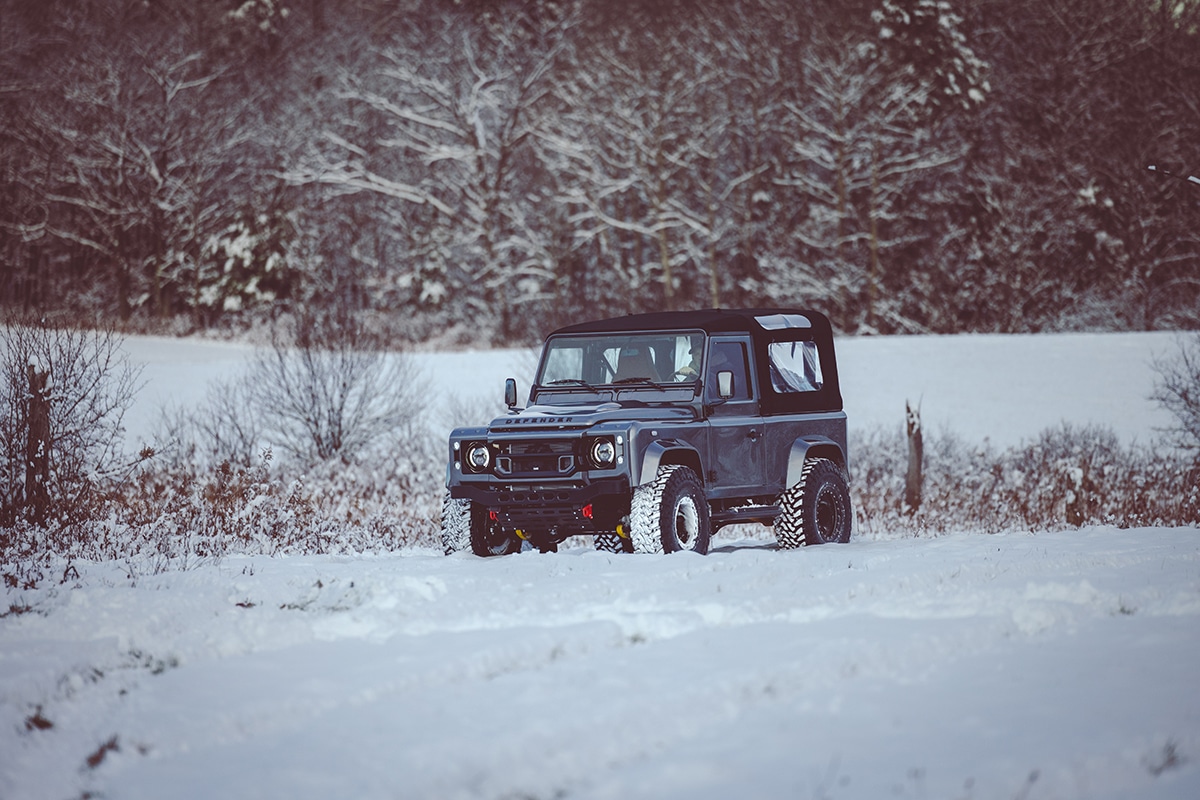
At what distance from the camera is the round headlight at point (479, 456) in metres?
10.6

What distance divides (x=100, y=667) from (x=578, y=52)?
133 feet

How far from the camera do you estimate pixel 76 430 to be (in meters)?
14.7

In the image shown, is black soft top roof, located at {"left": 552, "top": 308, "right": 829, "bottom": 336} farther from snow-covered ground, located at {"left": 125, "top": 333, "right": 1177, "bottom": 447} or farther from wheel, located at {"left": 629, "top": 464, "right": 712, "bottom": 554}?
snow-covered ground, located at {"left": 125, "top": 333, "right": 1177, "bottom": 447}

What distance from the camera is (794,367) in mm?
12273

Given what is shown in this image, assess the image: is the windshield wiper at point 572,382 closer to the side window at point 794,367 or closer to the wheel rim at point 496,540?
the wheel rim at point 496,540

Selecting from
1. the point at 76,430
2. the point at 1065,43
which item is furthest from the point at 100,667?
the point at 1065,43

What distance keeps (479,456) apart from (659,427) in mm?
1459

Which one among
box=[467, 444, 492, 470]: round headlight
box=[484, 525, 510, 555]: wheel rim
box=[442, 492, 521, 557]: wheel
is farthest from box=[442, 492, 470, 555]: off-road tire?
box=[467, 444, 492, 470]: round headlight

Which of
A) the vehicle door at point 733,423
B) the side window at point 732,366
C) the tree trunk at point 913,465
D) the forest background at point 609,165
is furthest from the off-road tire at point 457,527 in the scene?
the forest background at point 609,165

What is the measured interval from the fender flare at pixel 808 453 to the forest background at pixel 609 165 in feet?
94.1

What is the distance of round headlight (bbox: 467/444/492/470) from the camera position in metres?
10.6

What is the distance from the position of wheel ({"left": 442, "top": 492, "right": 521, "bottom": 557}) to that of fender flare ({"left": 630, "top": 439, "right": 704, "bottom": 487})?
1589mm

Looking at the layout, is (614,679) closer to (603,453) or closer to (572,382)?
(603,453)

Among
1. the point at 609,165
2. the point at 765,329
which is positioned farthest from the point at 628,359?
the point at 609,165
